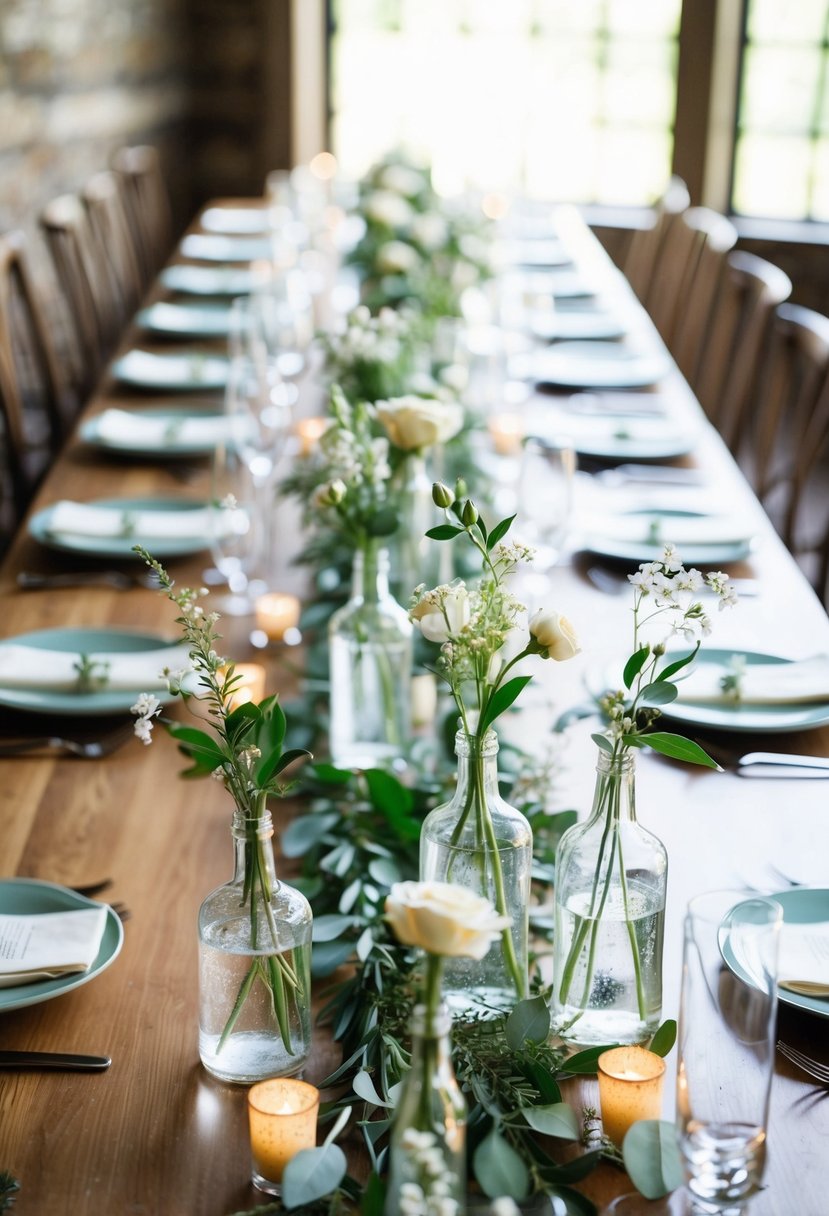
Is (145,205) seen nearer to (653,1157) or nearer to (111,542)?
(111,542)

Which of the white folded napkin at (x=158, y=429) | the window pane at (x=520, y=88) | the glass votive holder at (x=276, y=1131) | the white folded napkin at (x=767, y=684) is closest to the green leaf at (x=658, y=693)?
the glass votive holder at (x=276, y=1131)

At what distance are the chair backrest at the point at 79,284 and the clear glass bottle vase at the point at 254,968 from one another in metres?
3.10

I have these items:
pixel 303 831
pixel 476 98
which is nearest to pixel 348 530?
pixel 303 831

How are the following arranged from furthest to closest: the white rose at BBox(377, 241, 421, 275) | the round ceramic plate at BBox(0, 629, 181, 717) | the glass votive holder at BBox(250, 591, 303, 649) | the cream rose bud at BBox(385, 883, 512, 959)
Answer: the white rose at BBox(377, 241, 421, 275), the glass votive holder at BBox(250, 591, 303, 649), the round ceramic plate at BBox(0, 629, 181, 717), the cream rose bud at BBox(385, 883, 512, 959)

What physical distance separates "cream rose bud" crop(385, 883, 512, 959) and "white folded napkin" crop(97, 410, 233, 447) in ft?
6.15

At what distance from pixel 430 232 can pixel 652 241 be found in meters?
1.53

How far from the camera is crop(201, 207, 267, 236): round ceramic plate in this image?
5.16 m

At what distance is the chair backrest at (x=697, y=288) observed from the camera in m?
3.90

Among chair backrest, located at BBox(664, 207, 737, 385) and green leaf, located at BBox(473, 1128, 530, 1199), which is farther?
chair backrest, located at BBox(664, 207, 737, 385)

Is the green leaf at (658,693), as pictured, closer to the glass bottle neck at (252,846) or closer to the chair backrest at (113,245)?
the glass bottle neck at (252,846)

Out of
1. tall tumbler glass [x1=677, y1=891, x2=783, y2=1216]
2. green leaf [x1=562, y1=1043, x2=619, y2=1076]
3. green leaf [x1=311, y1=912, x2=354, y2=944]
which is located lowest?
green leaf [x1=311, y1=912, x2=354, y2=944]

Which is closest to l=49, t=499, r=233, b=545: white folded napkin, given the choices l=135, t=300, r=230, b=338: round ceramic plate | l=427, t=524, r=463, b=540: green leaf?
l=427, t=524, r=463, b=540: green leaf

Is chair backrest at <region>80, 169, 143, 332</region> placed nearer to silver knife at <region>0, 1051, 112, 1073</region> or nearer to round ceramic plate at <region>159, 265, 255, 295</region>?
round ceramic plate at <region>159, 265, 255, 295</region>

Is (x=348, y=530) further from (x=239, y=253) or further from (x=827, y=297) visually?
(x=827, y=297)
